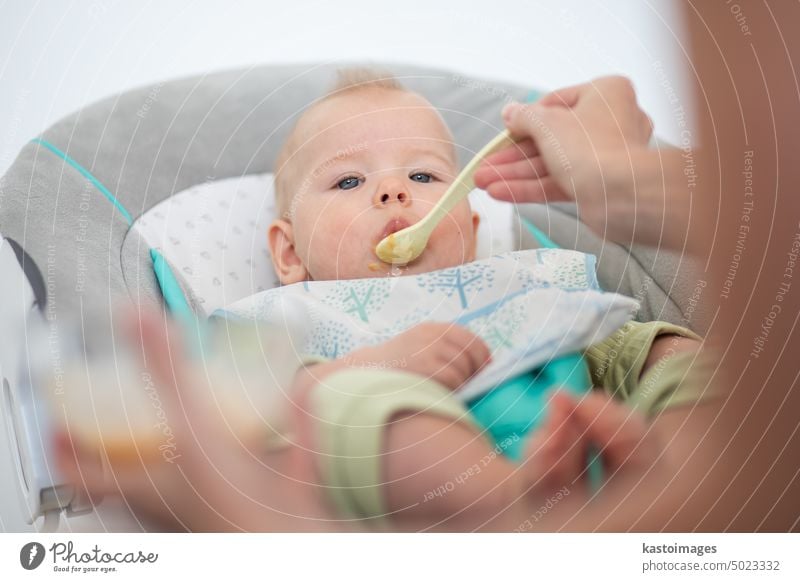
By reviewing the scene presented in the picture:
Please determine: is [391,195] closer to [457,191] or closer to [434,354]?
[457,191]

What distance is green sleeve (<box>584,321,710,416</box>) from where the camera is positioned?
2.36 feet

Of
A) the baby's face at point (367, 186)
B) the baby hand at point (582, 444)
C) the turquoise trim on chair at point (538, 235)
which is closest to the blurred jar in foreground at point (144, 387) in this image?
the baby's face at point (367, 186)

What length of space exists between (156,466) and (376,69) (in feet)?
1.73

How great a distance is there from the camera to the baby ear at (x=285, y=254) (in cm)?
92

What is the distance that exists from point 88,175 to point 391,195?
32cm

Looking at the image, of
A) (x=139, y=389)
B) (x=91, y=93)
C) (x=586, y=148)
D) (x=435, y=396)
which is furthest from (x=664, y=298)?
(x=91, y=93)

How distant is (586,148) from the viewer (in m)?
0.76

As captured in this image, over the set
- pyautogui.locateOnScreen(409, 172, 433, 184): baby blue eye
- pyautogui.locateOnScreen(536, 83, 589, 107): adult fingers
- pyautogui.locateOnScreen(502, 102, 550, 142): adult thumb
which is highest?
pyautogui.locateOnScreen(536, 83, 589, 107): adult fingers

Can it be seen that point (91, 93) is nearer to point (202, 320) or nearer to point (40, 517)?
point (202, 320)

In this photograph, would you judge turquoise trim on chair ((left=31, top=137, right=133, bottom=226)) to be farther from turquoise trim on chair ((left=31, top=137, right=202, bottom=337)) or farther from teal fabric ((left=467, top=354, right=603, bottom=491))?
teal fabric ((left=467, top=354, right=603, bottom=491))

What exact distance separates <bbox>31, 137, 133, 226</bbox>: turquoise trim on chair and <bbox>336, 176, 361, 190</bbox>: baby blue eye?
0.24 metres
